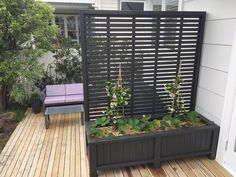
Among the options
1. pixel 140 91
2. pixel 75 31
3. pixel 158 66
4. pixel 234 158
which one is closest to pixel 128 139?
pixel 140 91

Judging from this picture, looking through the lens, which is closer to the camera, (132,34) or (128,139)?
(128,139)

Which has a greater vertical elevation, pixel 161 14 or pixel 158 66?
pixel 161 14

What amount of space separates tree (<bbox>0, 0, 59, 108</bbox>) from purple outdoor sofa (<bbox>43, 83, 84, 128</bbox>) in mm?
554

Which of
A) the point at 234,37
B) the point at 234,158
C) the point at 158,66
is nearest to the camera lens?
Result: the point at 234,37

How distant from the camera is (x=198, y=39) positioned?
3.21 m

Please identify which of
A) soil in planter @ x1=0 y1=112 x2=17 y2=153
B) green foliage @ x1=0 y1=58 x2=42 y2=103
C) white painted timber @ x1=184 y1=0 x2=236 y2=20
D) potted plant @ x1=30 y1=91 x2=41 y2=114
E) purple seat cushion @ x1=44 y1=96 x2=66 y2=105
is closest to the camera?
white painted timber @ x1=184 y1=0 x2=236 y2=20

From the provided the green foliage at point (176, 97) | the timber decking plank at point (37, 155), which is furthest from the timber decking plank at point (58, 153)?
the green foliage at point (176, 97)

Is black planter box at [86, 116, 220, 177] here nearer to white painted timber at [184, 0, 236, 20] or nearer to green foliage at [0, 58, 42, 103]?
white painted timber at [184, 0, 236, 20]

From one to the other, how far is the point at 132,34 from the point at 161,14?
487 mm

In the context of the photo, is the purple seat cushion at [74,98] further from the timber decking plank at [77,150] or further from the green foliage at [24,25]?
the green foliage at [24,25]

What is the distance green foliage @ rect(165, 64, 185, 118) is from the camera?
3095 mm

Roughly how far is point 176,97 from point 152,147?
0.84 m

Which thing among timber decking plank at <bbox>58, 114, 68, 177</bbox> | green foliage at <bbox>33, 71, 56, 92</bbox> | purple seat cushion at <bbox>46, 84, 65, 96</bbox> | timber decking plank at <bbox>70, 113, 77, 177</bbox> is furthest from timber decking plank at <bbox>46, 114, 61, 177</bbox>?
green foliage at <bbox>33, 71, 56, 92</bbox>

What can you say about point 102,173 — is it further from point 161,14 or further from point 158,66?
point 161,14
